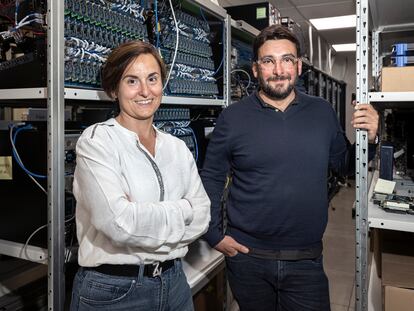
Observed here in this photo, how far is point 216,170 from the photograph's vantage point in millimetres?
1593

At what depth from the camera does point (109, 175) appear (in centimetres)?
102

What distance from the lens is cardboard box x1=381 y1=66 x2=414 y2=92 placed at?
4.34ft

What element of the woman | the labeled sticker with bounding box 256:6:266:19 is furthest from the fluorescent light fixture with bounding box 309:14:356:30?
the woman

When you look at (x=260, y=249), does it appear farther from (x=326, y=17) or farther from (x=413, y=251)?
(x=326, y=17)

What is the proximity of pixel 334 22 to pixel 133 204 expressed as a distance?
5.80 meters

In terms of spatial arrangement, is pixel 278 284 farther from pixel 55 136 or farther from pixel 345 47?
pixel 345 47

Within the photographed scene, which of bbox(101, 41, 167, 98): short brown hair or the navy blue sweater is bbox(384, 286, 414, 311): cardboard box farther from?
bbox(101, 41, 167, 98): short brown hair

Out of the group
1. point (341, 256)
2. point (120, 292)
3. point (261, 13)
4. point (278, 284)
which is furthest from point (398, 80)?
point (341, 256)

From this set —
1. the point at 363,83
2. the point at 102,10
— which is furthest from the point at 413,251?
the point at 102,10

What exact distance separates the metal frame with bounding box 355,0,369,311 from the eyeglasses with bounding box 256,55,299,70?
29 cm

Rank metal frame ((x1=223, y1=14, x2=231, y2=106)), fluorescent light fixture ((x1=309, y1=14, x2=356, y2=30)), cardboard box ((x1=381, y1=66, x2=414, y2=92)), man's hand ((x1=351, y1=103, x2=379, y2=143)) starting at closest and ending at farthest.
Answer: man's hand ((x1=351, y1=103, x2=379, y2=143))
cardboard box ((x1=381, y1=66, x2=414, y2=92))
metal frame ((x1=223, y1=14, x2=231, y2=106))
fluorescent light fixture ((x1=309, y1=14, x2=356, y2=30))

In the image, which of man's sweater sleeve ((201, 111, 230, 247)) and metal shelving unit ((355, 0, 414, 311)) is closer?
metal shelving unit ((355, 0, 414, 311))

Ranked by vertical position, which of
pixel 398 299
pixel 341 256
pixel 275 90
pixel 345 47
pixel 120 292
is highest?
pixel 345 47

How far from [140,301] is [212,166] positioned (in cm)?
66
